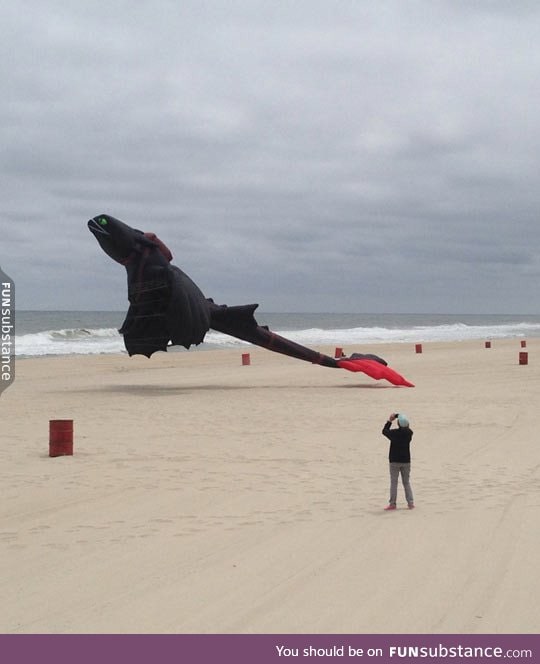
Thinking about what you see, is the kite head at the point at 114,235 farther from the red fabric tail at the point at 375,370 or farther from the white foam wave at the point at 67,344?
the white foam wave at the point at 67,344

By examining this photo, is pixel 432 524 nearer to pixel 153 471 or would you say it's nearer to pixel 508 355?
pixel 153 471

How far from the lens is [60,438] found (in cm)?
1058

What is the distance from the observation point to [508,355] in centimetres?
3341

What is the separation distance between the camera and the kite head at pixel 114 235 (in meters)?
17.4

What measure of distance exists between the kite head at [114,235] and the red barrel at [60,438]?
7565 mm

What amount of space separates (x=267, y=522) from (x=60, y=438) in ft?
13.9

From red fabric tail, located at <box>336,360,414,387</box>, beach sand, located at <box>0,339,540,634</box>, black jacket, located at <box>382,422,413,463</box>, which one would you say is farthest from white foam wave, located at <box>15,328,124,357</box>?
black jacket, located at <box>382,422,413,463</box>

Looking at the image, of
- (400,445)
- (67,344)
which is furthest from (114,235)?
(67,344)

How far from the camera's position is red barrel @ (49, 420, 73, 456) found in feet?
34.4

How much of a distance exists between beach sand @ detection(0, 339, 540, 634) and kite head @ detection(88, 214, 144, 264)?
11.9 feet

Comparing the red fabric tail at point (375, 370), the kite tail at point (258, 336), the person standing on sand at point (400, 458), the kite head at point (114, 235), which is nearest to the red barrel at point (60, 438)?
the person standing on sand at point (400, 458)

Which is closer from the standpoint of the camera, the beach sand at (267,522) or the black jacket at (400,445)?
the beach sand at (267,522)
